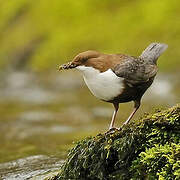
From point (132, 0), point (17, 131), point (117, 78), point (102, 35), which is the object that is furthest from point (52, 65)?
point (117, 78)

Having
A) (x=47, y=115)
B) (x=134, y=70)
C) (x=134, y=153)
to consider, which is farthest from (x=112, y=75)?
(x=47, y=115)

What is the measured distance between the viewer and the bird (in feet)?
16.6

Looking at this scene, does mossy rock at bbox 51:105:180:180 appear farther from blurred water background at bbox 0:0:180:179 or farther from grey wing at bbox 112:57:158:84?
blurred water background at bbox 0:0:180:179

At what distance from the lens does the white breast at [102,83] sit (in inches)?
197

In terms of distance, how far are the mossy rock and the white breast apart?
526mm

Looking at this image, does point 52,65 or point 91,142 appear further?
point 52,65

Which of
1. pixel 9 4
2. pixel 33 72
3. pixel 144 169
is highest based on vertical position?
pixel 9 4

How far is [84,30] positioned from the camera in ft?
61.5

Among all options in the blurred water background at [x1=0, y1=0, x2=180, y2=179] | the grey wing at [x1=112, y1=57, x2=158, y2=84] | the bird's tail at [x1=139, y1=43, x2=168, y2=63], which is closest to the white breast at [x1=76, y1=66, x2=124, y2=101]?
the grey wing at [x1=112, y1=57, x2=158, y2=84]

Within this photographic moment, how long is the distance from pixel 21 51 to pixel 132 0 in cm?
410

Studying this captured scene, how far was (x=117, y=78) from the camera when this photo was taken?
17.1 feet

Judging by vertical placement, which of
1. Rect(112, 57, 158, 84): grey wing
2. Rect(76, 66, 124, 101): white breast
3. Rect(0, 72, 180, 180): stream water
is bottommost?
Rect(76, 66, 124, 101): white breast

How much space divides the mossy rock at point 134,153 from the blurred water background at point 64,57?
464 cm

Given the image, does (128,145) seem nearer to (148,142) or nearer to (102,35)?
(148,142)
